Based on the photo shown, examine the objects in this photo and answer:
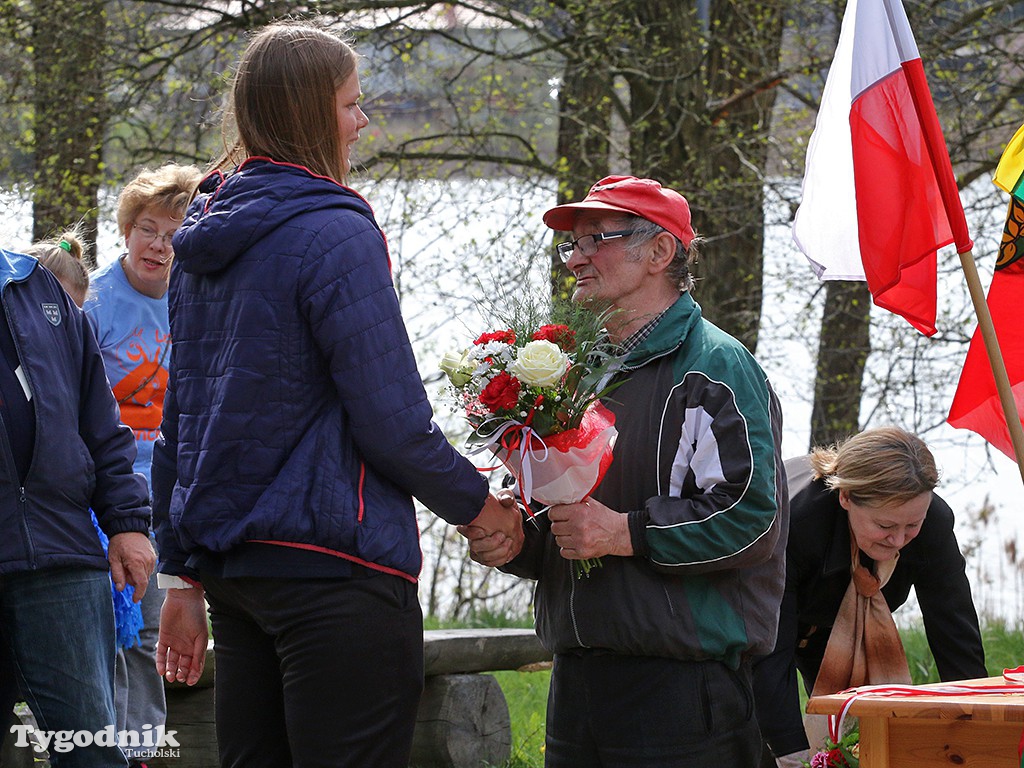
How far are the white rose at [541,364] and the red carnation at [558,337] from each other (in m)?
0.08

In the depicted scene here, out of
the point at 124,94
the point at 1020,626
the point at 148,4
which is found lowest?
the point at 1020,626

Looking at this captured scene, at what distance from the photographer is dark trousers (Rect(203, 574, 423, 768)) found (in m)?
2.27

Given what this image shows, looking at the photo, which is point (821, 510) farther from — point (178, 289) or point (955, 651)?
point (178, 289)

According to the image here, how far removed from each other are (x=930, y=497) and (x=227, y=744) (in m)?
2.24

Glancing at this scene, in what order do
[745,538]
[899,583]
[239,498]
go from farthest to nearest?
[899,583]
[745,538]
[239,498]

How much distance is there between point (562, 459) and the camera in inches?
105

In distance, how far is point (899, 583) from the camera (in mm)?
4047

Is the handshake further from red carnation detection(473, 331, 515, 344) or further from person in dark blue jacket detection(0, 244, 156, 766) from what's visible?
person in dark blue jacket detection(0, 244, 156, 766)

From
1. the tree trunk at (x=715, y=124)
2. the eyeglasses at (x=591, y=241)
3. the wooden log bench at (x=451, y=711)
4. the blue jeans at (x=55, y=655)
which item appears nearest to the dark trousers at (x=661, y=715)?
the eyeglasses at (x=591, y=241)

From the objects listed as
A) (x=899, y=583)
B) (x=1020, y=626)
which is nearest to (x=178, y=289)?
(x=899, y=583)

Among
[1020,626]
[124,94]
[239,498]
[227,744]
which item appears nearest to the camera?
[239,498]

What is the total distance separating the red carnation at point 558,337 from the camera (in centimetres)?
269

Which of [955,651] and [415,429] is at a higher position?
[415,429]

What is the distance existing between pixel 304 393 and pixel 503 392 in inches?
19.2
